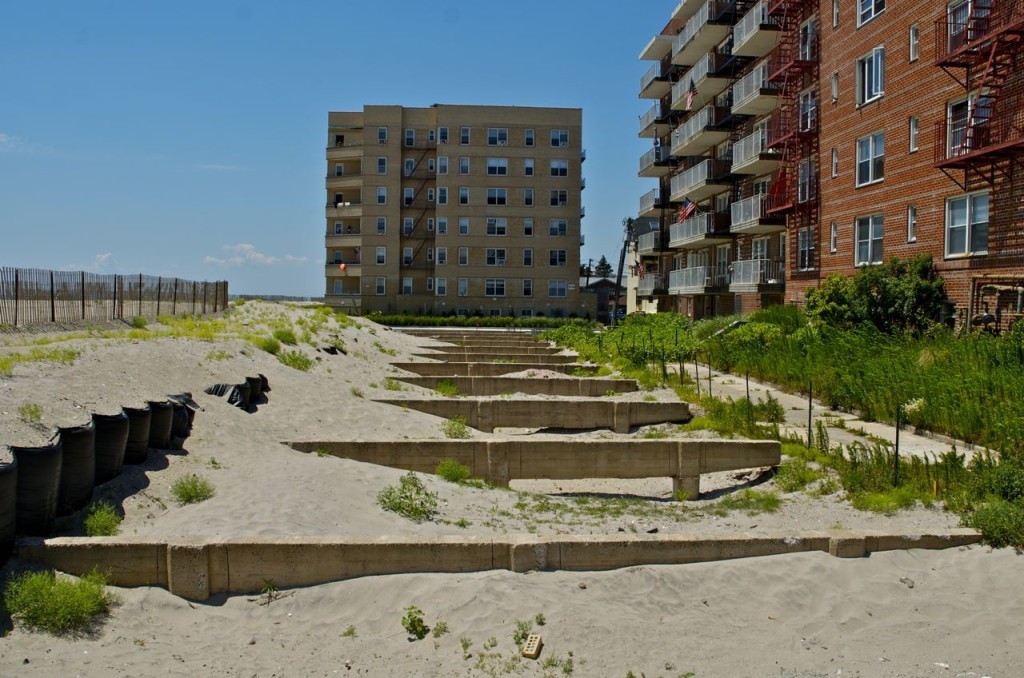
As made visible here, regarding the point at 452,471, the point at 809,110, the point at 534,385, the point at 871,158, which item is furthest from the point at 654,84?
the point at 452,471

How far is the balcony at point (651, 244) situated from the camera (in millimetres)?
56075

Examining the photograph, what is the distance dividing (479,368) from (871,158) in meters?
14.6

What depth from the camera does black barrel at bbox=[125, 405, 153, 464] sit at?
1041 centimetres

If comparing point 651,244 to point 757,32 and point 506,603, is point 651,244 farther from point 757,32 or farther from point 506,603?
point 506,603

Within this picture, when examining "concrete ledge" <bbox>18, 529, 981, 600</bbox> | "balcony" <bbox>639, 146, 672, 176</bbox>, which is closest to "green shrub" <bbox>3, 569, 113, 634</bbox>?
"concrete ledge" <bbox>18, 529, 981, 600</bbox>

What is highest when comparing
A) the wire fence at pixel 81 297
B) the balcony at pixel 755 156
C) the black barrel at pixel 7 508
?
the balcony at pixel 755 156

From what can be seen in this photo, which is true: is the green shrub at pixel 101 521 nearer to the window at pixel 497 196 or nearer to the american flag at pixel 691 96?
the american flag at pixel 691 96

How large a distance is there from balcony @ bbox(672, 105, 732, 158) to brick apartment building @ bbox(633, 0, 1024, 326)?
11 cm

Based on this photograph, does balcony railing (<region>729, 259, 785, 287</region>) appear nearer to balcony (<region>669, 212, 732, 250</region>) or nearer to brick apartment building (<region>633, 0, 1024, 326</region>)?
brick apartment building (<region>633, 0, 1024, 326</region>)

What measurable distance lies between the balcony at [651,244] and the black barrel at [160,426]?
47.3 m

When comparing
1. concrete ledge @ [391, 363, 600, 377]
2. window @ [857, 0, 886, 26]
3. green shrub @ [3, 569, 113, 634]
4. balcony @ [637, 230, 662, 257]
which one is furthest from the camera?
balcony @ [637, 230, 662, 257]

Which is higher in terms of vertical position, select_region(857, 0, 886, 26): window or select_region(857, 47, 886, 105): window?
select_region(857, 0, 886, 26): window

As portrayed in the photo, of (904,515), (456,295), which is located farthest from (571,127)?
(904,515)

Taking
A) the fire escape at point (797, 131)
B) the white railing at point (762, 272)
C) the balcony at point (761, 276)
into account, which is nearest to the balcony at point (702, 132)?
the fire escape at point (797, 131)
